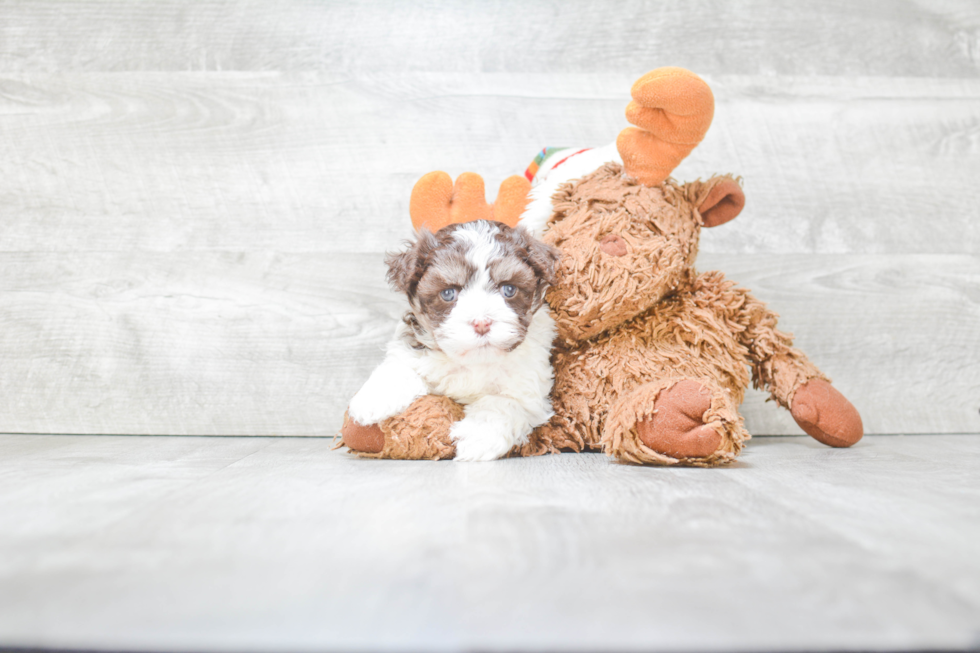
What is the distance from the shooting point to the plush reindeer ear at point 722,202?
98cm

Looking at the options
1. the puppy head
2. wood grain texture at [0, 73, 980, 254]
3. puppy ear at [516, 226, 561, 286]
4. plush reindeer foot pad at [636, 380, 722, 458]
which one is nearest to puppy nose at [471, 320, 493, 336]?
the puppy head

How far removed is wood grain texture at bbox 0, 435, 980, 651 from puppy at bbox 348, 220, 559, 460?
10cm

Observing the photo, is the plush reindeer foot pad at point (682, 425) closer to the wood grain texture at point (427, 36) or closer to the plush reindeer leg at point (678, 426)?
the plush reindeer leg at point (678, 426)

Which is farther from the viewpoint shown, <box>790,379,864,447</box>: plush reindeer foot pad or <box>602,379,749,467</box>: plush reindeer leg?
<box>790,379,864,447</box>: plush reindeer foot pad

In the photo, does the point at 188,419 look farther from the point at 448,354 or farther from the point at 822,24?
the point at 822,24

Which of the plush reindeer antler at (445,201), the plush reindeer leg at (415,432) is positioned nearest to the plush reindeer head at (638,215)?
the plush reindeer antler at (445,201)

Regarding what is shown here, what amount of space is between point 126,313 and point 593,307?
86cm

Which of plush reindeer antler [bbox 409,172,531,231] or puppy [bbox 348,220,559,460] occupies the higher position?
plush reindeer antler [bbox 409,172,531,231]

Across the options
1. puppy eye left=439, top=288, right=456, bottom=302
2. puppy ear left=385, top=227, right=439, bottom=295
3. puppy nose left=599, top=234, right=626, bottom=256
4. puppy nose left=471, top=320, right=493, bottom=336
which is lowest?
puppy nose left=471, top=320, right=493, bottom=336

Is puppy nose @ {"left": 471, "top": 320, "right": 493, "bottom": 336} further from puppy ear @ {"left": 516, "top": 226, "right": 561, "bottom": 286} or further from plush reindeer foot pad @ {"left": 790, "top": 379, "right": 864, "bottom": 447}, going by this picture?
plush reindeer foot pad @ {"left": 790, "top": 379, "right": 864, "bottom": 447}

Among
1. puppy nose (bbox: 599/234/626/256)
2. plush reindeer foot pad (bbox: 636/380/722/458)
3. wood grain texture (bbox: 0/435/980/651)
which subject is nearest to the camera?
wood grain texture (bbox: 0/435/980/651)

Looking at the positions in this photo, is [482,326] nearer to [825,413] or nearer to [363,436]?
[363,436]

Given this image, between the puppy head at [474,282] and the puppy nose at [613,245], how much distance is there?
0.22ft

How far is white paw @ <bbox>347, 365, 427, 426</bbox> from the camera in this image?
0.88m
